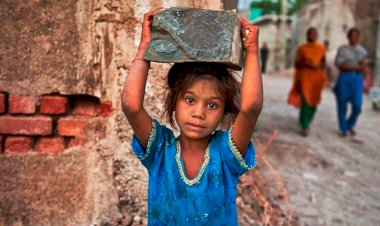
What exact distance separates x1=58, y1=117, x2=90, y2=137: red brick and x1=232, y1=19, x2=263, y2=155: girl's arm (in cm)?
114

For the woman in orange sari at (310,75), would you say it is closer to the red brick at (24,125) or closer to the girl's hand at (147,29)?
the red brick at (24,125)

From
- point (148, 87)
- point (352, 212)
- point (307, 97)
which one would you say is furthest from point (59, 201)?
point (307, 97)

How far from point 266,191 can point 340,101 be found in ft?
12.9

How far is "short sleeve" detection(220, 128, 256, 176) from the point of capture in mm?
1607

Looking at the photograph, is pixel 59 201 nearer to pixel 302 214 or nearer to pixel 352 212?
pixel 302 214

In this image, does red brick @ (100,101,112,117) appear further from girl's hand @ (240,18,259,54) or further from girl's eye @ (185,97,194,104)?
girl's hand @ (240,18,259,54)

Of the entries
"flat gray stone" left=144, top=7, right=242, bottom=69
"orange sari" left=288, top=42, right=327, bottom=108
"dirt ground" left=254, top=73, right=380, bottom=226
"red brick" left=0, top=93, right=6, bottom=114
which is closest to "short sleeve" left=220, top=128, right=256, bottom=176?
"flat gray stone" left=144, top=7, right=242, bottom=69

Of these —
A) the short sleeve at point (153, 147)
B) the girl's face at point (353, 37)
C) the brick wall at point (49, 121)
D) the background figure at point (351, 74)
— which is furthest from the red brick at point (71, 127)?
the girl's face at point (353, 37)

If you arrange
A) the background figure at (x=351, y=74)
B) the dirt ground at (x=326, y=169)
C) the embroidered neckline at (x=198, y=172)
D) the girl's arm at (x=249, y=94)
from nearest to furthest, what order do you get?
the girl's arm at (x=249, y=94), the embroidered neckline at (x=198, y=172), the dirt ground at (x=326, y=169), the background figure at (x=351, y=74)

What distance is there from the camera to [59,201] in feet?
8.16

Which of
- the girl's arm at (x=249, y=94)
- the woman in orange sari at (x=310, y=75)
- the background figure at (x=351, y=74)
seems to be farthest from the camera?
the background figure at (x=351, y=74)

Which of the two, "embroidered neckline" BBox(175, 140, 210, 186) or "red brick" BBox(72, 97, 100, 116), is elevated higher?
"red brick" BBox(72, 97, 100, 116)

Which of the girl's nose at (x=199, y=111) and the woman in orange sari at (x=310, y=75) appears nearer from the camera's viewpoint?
the girl's nose at (x=199, y=111)

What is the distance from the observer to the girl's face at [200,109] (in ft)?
5.15
